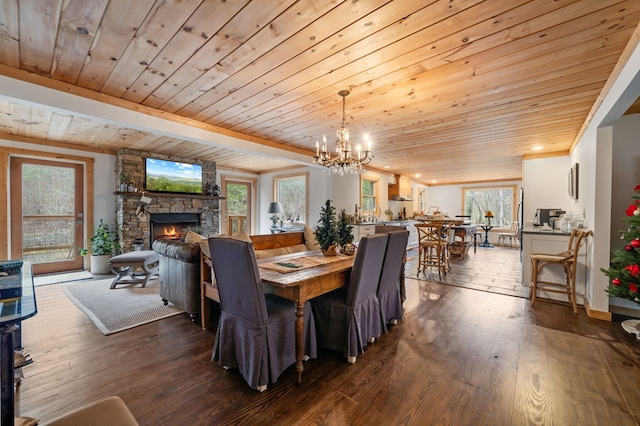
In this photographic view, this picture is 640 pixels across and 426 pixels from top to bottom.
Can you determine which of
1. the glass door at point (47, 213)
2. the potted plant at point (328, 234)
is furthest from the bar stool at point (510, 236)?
the glass door at point (47, 213)

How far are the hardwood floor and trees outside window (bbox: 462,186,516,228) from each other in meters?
7.49

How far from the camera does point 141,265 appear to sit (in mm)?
3955

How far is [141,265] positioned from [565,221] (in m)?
6.47

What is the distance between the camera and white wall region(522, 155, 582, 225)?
5.15 metres

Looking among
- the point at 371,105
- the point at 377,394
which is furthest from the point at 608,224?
the point at 377,394

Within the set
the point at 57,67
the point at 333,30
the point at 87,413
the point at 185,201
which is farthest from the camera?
the point at 185,201

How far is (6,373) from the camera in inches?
36.1

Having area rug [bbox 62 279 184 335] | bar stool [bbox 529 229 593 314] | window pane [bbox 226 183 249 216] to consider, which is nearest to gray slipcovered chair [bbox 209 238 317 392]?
area rug [bbox 62 279 184 335]

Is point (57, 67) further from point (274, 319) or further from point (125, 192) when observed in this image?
point (125, 192)

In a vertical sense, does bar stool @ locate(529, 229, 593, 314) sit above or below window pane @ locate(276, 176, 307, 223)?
below

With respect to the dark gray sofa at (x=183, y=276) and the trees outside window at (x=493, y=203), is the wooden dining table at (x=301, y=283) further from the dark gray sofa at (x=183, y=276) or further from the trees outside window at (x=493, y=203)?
the trees outside window at (x=493, y=203)

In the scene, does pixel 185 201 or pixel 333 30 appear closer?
pixel 333 30

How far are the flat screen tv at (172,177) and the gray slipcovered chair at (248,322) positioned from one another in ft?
14.9

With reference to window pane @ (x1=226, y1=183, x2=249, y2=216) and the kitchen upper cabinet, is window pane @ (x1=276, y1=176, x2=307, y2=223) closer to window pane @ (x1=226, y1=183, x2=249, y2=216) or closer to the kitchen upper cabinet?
window pane @ (x1=226, y1=183, x2=249, y2=216)
